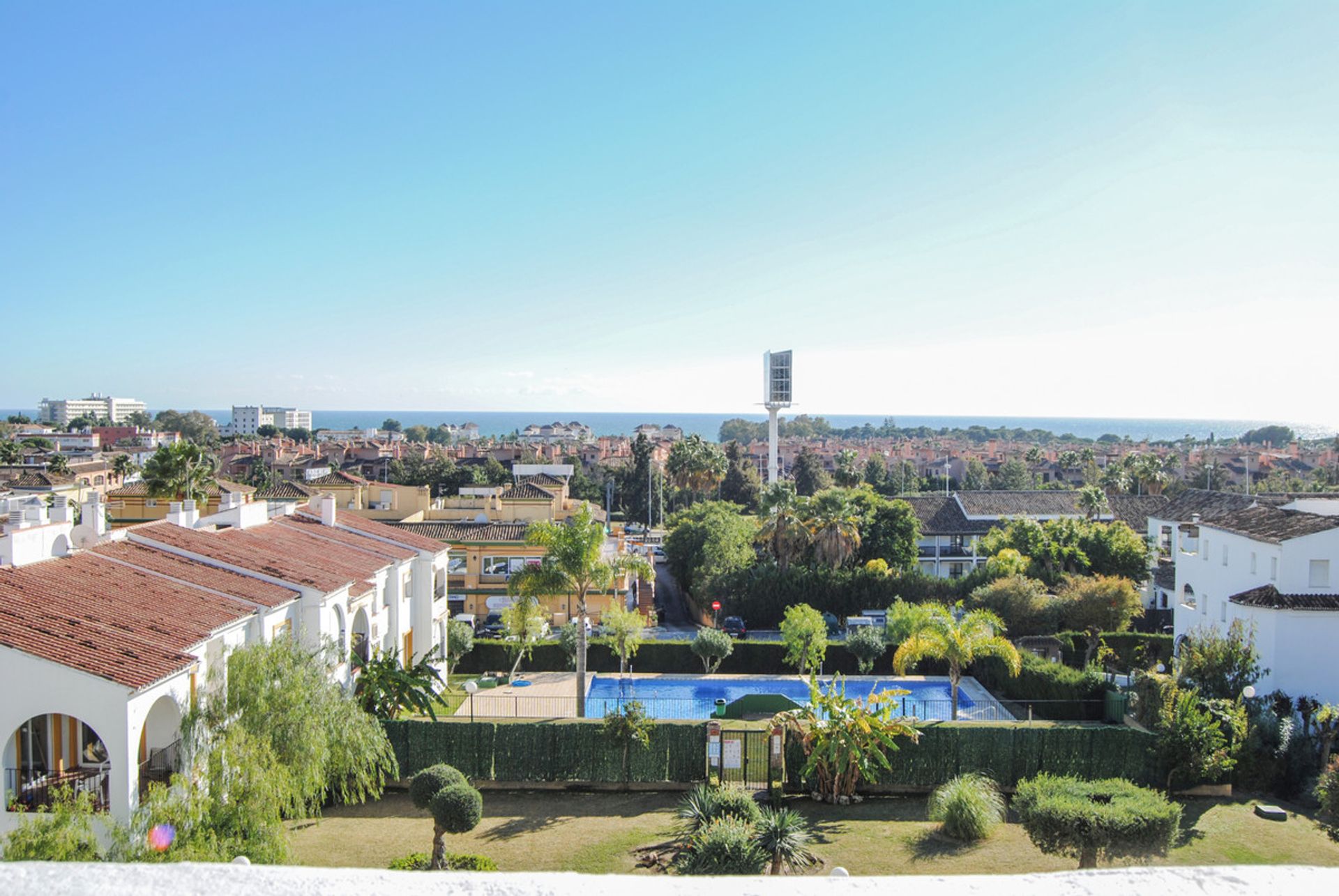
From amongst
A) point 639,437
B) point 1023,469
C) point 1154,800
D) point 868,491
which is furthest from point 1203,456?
point 1154,800

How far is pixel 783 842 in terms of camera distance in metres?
16.9

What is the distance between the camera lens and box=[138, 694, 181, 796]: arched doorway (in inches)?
666

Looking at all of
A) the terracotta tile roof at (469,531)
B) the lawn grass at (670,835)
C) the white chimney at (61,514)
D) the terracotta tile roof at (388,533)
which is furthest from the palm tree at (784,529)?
the white chimney at (61,514)

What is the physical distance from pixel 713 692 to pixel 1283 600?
17687mm

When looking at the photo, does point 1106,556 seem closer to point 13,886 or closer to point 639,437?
point 13,886

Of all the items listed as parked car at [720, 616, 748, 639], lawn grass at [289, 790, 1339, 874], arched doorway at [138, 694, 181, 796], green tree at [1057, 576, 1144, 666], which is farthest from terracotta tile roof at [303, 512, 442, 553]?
green tree at [1057, 576, 1144, 666]

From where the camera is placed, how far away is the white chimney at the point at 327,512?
108 ft

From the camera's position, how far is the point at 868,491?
55.1m

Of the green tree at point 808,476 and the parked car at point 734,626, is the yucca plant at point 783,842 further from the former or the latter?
the green tree at point 808,476

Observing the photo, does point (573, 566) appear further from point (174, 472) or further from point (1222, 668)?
point (174, 472)

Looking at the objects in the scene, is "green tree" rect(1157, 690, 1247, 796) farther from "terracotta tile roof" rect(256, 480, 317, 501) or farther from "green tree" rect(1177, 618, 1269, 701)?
"terracotta tile roof" rect(256, 480, 317, 501)

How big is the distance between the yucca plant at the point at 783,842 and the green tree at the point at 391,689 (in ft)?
31.8

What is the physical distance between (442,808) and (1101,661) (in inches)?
1039

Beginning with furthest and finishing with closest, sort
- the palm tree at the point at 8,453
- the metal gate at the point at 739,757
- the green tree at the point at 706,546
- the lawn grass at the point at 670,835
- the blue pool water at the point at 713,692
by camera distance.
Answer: the palm tree at the point at 8,453
the green tree at the point at 706,546
the blue pool water at the point at 713,692
the metal gate at the point at 739,757
the lawn grass at the point at 670,835
